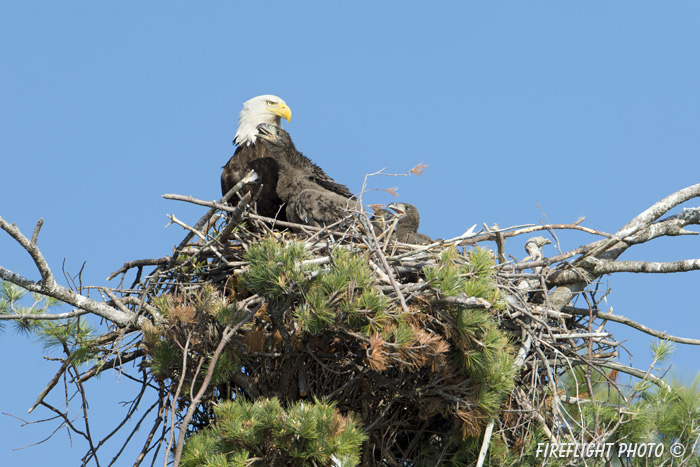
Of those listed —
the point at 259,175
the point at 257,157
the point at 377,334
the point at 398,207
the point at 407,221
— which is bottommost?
the point at 377,334

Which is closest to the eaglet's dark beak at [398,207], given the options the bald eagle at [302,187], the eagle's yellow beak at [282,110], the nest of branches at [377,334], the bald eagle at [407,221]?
the bald eagle at [407,221]

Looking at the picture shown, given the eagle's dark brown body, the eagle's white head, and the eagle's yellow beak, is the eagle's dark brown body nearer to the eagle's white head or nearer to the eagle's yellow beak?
the eagle's white head

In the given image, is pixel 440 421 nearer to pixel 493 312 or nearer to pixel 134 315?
pixel 493 312

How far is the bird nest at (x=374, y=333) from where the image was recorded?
471 centimetres

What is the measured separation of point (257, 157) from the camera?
7707 millimetres

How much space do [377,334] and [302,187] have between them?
252cm

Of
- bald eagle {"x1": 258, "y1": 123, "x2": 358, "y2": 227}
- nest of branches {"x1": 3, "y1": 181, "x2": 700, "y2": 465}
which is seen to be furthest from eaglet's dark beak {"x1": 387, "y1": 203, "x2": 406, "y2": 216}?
nest of branches {"x1": 3, "y1": 181, "x2": 700, "y2": 465}

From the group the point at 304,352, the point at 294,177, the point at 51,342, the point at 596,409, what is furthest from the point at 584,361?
the point at 51,342

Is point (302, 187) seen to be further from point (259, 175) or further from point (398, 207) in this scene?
point (398, 207)

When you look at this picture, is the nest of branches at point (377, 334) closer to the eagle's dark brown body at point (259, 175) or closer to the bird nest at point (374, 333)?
the bird nest at point (374, 333)

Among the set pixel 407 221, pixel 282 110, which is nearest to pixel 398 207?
pixel 407 221

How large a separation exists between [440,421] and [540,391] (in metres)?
0.68

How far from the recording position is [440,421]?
5633 millimetres

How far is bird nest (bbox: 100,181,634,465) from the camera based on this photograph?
15.5 ft
